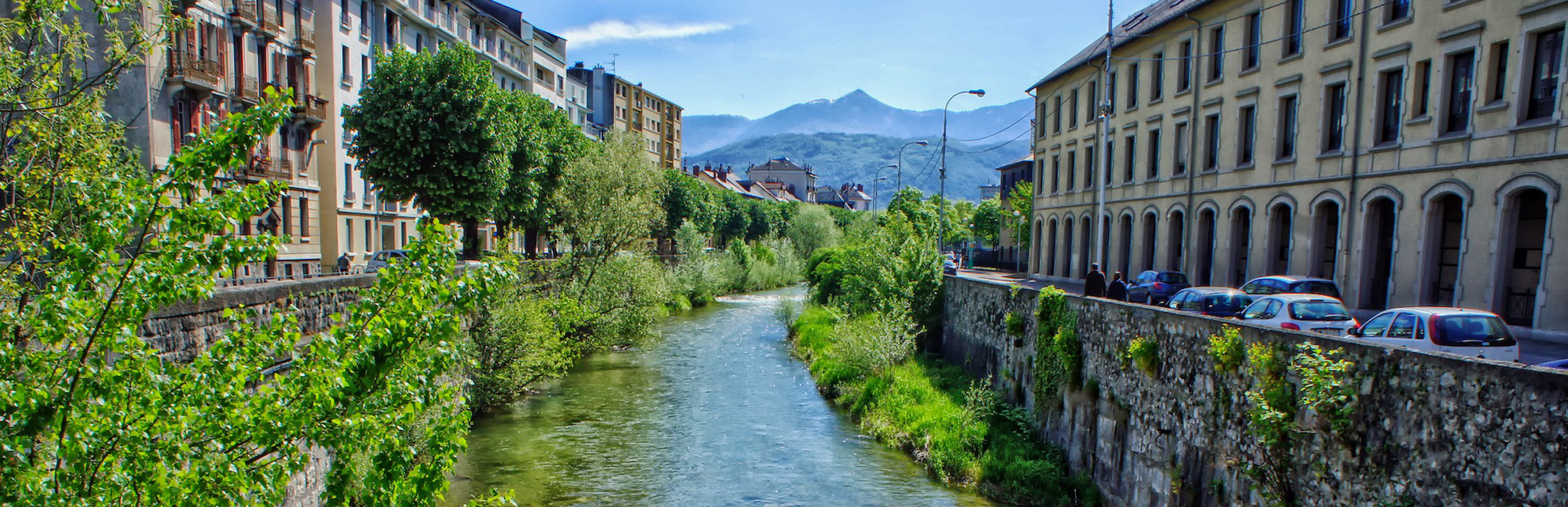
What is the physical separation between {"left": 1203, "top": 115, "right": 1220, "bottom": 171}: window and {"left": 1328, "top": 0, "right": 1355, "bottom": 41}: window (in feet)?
18.8

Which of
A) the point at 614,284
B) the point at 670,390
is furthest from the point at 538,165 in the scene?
the point at 670,390

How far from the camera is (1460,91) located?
20.9 metres

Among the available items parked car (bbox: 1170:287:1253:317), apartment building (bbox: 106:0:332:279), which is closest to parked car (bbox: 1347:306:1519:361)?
parked car (bbox: 1170:287:1253:317)

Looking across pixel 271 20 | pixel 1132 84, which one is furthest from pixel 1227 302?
pixel 271 20

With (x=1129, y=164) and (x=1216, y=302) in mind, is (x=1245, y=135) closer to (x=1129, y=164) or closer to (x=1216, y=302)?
(x=1129, y=164)

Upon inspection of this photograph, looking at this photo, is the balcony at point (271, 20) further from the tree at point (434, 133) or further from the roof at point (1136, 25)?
the roof at point (1136, 25)

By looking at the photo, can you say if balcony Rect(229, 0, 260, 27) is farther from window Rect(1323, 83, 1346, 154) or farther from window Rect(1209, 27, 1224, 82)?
window Rect(1323, 83, 1346, 154)

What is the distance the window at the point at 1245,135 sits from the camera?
93.5 ft

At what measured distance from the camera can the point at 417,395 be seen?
516cm

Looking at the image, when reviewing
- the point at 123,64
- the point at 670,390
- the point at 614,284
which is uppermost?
the point at 123,64

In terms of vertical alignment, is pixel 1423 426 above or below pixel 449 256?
below

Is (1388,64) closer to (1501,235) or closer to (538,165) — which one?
(1501,235)

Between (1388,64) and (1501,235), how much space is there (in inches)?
223

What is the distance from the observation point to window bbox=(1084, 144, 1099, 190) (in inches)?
1550
